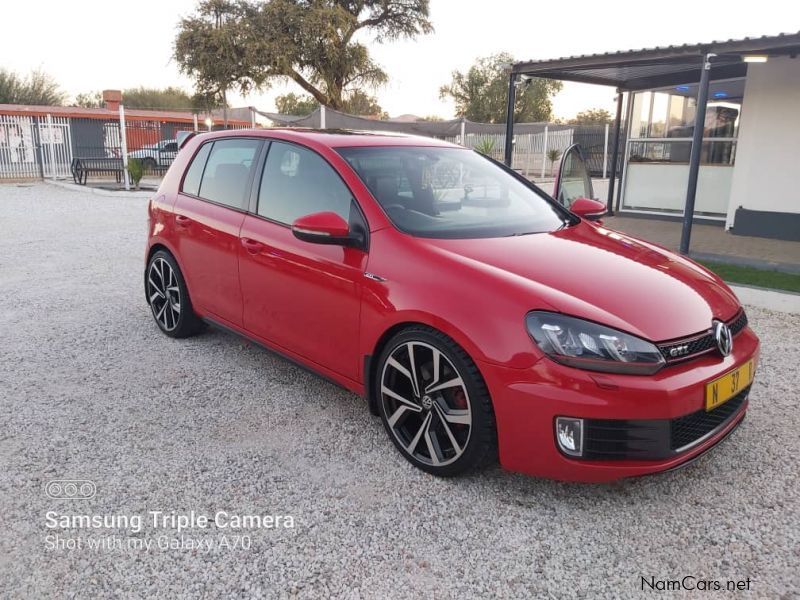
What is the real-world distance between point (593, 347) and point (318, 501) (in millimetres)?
1345

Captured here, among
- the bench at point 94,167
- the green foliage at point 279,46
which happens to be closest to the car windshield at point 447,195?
the bench at point 94,167

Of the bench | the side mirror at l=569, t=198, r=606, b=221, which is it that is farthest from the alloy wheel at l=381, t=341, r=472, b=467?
the bench

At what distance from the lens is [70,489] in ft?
9.35

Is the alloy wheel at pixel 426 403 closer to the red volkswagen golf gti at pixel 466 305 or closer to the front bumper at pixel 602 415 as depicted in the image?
the red volkswagen golf gti at pixel 466 305

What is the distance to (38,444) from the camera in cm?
325

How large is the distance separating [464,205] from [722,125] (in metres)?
9.40

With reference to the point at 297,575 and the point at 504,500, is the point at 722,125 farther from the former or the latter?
the point at 297,575

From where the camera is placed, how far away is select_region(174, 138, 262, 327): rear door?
4.00 metres

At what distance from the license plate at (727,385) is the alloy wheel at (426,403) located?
0.98m

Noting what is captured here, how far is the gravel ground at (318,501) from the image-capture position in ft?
7.63

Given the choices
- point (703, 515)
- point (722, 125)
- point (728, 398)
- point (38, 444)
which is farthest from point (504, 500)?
point (722, 125)

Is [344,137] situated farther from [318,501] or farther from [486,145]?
[486,145]

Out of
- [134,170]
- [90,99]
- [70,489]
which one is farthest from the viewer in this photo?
[90,99]

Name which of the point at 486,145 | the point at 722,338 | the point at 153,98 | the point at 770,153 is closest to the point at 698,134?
the point at 770,153
